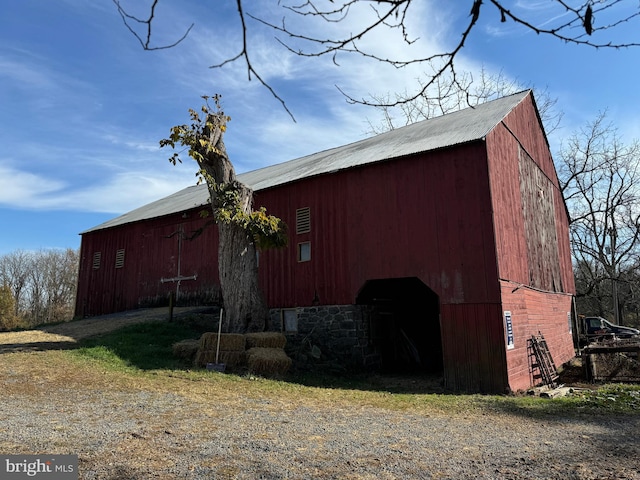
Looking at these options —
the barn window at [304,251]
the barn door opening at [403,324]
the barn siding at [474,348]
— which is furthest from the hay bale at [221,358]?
the barn siding at [474,348]

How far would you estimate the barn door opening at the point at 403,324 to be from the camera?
1559 centimetres

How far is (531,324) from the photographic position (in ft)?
46.2

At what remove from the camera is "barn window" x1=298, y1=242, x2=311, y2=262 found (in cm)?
1576

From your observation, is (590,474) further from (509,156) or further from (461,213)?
(509,156)

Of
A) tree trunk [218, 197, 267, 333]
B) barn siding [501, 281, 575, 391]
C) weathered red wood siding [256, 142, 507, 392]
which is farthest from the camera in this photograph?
tree trunk [218, 197, 267, 333]

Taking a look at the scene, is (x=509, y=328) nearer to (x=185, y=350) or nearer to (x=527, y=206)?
(x=527, y=206)

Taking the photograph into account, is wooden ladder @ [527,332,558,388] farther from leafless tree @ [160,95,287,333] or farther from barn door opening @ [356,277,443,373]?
leafless tree @ [160,95,287,333]

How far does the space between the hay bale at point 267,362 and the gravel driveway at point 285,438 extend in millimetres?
→ 2338

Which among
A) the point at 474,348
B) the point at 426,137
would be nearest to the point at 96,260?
the point at 426,137

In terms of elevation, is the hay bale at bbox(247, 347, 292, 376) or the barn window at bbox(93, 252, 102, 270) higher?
the barn window at bbox(93, 252, 102, 270)

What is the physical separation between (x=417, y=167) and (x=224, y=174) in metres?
5.83

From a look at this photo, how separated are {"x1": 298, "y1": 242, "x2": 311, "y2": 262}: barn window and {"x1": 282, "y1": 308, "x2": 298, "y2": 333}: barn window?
68.1 inches

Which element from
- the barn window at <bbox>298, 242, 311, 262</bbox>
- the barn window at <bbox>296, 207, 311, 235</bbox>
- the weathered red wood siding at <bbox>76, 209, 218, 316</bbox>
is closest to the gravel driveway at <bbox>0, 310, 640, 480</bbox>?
the barn window at <bbox>298, 242, 311, 262</bbox>

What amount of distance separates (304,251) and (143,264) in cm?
937
